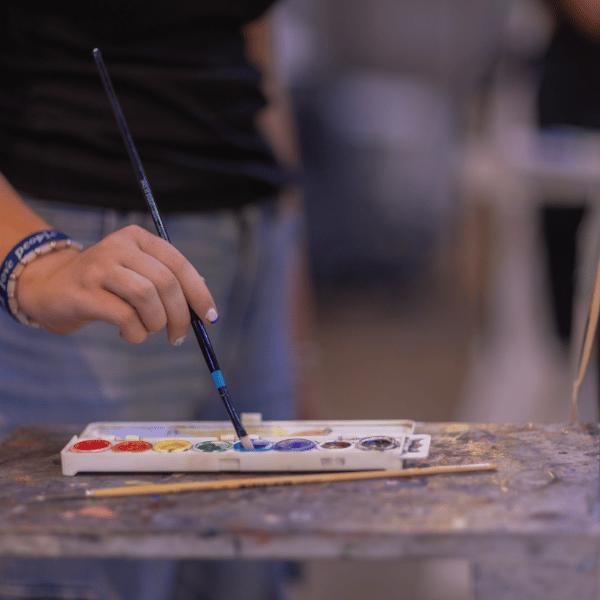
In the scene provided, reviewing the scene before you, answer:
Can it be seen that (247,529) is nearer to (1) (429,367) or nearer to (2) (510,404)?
(2) (510,404)

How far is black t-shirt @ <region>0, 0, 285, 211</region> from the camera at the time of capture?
77cm

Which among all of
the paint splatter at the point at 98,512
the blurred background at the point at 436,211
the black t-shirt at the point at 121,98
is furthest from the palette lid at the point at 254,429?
the blurred background at the point at 436,211

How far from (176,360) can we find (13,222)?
302mm

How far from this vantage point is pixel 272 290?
3.10 feet

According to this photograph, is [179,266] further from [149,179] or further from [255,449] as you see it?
[149,179]

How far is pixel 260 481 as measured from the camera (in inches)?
18.8

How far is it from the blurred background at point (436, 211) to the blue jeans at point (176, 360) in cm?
51

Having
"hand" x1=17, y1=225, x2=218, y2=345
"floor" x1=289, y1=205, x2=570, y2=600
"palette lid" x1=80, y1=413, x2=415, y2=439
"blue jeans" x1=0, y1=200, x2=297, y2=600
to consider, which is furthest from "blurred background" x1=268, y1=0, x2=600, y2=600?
"hand" x1=17, y1=225, x2=218, y2=345

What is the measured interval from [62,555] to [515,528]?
0.26 m

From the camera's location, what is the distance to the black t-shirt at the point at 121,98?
0.77 meters

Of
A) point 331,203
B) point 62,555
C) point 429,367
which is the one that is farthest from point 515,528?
point 331,203

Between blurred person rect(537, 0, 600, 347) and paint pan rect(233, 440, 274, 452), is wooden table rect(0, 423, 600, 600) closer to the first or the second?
paint pan rect(233, 440, 274, 452)

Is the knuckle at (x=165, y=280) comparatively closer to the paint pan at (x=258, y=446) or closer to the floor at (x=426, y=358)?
the paint pan at (x=258, y=446)

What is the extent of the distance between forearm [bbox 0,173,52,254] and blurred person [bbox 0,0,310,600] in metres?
0.06
